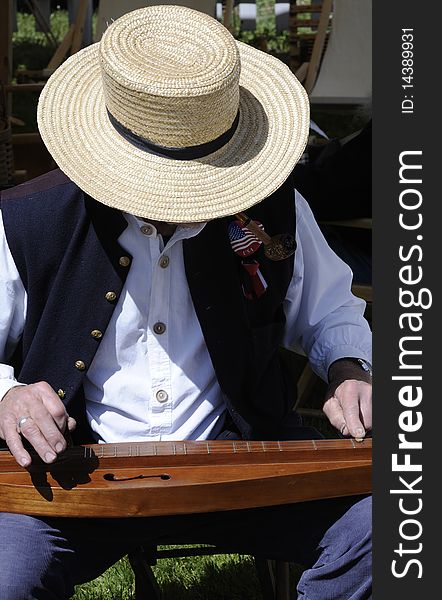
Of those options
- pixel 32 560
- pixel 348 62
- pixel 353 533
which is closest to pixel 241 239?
pixel 353 533

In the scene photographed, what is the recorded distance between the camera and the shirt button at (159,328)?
2.00 meters

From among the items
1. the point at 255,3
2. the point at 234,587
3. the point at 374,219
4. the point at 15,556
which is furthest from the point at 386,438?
the point at 255,3

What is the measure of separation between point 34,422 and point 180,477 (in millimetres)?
290

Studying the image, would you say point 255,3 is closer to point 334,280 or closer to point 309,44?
point 309,44

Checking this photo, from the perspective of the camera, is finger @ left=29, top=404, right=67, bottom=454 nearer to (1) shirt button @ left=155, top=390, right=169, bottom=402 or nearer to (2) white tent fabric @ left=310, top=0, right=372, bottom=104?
(1) shirt button @ left=155, top=390, right=169, bottom=402

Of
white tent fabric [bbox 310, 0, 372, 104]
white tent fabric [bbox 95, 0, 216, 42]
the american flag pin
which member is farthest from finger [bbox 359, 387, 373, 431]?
white tent fabric [bbox 310, 0, 372, 104]

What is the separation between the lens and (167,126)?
5.97 feet

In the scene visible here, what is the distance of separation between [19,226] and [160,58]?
44 centimetres

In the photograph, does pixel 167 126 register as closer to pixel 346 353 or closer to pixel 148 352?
pixel 148 352

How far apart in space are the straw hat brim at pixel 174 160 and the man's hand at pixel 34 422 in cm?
39

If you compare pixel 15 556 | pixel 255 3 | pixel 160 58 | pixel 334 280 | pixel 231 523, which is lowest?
pixel 255 3

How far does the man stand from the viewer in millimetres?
1814

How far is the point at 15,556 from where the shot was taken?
68.0 inches

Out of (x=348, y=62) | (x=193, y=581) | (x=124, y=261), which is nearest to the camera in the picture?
(x=124, y=261)
